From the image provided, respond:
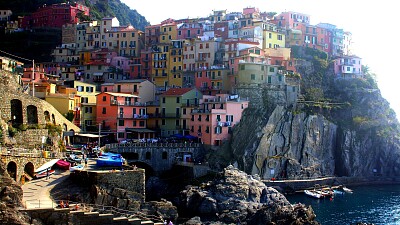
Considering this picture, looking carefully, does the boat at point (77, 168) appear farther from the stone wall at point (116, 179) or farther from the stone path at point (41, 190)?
the stone wall at point (116, 179)

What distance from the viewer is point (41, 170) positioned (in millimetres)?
50094

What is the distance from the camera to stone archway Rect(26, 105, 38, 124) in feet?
207

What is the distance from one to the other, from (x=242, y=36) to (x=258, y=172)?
2760cm

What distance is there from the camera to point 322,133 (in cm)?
8656

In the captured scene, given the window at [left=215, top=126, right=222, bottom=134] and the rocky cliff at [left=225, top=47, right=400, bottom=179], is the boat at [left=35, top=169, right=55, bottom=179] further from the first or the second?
the window at [left=215, top=126, right=222, bottom=134]

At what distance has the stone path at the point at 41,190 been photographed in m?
41.3

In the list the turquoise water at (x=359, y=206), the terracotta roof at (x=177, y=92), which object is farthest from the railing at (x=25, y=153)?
the terracotta roof at (x=177, y=92)

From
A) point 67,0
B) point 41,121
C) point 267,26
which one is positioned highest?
point 67,0

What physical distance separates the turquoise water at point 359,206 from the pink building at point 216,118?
12.5 meters

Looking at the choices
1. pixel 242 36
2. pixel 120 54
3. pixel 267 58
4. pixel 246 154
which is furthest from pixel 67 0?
pixel 246 154

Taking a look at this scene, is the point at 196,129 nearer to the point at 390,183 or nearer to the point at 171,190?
the point at 171,190

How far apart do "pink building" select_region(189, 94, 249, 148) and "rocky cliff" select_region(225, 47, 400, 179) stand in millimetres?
1410

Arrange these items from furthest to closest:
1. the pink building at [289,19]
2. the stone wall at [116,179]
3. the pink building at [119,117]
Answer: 1. the pink building at [289,19]
2. the pink building at [119,117]
3. the stone wall at [116,179]

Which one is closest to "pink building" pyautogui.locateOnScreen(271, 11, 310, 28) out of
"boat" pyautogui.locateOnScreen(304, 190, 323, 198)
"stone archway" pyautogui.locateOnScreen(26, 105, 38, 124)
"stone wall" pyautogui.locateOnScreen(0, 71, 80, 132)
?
"boat" pyautogui.locateOnScreen(304, 190, 323, 198)
